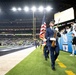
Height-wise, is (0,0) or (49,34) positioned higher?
(0,0)

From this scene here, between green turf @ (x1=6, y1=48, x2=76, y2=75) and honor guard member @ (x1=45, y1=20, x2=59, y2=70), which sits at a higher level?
honor guard member @ (x1=45, y1=20, x2=59, y2=70)

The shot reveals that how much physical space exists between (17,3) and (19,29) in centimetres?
6078

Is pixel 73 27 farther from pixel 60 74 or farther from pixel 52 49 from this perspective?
pixel 60 74

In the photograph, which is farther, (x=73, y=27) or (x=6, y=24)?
(x=6, y=24)

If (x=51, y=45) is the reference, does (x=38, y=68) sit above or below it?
below

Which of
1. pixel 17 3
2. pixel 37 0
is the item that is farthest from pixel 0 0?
pixel 37 0

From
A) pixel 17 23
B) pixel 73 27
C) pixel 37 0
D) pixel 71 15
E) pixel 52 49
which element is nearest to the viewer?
pixel 52 49

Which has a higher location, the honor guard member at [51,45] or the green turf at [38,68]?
the honor guard member at [51,45]

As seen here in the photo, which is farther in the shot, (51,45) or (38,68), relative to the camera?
(38,68)

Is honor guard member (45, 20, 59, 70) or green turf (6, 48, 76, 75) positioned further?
honor guard member (45, 20, 59, 70)

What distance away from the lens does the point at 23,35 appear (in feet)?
268

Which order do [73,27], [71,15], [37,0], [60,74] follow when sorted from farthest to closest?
[71,15], [37,0], [73,27], [60,74]

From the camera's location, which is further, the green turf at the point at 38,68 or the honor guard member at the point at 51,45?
the honor guard member at the point at 51,45

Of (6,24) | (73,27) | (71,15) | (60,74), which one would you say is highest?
(6,24)
